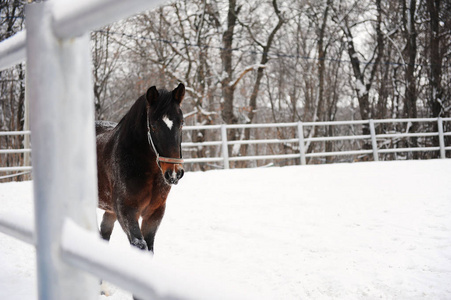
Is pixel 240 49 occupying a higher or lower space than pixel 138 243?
higher

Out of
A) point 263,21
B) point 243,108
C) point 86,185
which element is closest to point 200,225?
point 86,185

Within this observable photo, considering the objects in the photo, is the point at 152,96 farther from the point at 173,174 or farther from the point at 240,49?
the point at 240,49

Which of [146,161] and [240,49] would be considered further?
[240,49]

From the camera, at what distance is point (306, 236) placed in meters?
4.43

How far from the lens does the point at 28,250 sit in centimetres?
385

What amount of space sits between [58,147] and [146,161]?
2107 millimetres

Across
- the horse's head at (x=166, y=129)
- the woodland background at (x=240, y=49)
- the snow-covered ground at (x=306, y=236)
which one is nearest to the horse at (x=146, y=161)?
the horse's head at (x=166, y=129)

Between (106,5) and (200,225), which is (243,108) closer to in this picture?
(200,225)

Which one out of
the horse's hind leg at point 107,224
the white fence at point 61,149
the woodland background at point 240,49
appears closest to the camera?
the white fence at point 61,149

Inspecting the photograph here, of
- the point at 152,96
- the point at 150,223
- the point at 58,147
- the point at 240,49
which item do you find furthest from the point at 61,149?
the point at 240,49

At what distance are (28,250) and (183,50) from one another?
41.0 ft

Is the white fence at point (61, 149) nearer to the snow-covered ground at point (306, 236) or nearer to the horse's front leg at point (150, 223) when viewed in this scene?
the snow-covered ground at point (306, 236)

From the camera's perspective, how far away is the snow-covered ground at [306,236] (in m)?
3.03

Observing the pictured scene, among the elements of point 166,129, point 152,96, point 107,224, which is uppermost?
point 152,96
